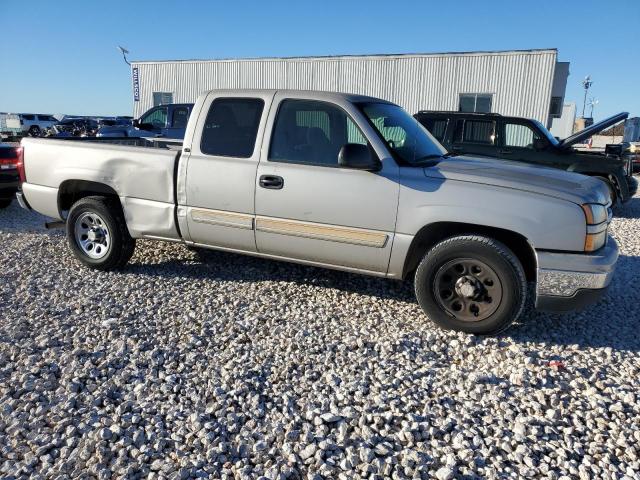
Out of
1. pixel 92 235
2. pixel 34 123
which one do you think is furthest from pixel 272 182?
pixel 34 123

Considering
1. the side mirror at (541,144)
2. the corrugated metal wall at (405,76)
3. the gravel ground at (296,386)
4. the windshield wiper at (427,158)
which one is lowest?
the gravel ground at (296,386)

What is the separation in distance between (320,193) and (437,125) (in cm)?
625

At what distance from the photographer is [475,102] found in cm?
2000

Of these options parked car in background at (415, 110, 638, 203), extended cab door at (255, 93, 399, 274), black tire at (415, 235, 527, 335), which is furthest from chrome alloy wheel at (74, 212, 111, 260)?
parked car in background at (415, 110, 638, 203)

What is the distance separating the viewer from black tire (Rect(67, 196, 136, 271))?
501cm

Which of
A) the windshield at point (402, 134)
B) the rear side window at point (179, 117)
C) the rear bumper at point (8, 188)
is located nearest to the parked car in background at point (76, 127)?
the rear side window at point (179, 117)

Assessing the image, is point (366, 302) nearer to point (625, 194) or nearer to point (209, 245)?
point (209, 245)

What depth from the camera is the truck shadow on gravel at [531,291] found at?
155 inches

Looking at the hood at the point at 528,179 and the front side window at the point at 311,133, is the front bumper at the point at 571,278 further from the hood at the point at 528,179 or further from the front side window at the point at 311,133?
the front side window at the point at 311,133

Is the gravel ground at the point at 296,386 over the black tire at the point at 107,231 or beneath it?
beneath

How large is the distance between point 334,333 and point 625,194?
8032 millimetres

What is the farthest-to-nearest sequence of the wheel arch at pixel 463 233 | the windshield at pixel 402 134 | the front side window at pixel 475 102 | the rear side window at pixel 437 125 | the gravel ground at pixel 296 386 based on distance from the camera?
the front side window at pixel 475 102 < the rear side window at pixel 437 125 < the windshield at pixel 402 134 < the wheel arch at pixel 463 233 < the gravel ground at pixel 296 386

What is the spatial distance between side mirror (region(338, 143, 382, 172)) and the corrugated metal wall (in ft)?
56.9

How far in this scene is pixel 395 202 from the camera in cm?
387
